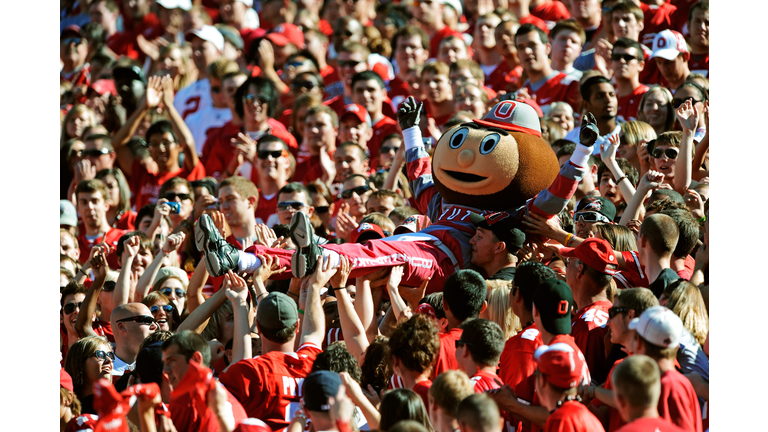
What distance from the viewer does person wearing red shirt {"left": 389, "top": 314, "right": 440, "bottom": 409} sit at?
4562 millimetres

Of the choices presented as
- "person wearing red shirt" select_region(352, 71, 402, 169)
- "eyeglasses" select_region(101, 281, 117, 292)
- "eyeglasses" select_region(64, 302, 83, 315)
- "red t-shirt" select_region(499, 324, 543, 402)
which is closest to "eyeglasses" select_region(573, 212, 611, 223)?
"red t-shirt" select_region(499, 324, 543, 402)

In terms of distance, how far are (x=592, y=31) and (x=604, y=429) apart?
24.9 feet

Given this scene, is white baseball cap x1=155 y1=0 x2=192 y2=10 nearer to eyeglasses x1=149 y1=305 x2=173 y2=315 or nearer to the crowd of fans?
the crowd of fans

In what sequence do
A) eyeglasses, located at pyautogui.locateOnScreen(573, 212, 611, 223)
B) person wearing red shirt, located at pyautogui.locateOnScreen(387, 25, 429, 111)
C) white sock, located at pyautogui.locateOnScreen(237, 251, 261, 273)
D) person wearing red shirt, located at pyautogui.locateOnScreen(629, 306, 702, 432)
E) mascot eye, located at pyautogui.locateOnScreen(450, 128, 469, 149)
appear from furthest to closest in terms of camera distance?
person wearing red shirt, located at pyautogui.locateOnScreen(387, 25, 429, 111)
mascot eye, located at pyautogui.locateOnScreen(450, 128, 469, 149)
eyeglasses, located at pyautogui.locateOnScreen(573, 212, 611, 223)
white sock, located at pyautogui.locateOnScreen(237, 251, 261, 273)
person wearing red shirt, located at pyautogui.locateOnScreen(629, 306, 702, 432)

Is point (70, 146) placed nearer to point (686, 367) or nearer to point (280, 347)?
point (280, 347)

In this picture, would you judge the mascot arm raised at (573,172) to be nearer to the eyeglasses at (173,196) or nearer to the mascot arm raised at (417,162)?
→ the mascot arm raised at (417,162)

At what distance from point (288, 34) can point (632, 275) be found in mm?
8250

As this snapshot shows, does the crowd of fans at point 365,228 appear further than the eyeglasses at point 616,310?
No

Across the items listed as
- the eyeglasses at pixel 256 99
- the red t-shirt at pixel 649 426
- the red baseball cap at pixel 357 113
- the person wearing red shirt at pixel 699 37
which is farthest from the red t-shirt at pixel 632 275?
the eyeglasses at pixel 256 99

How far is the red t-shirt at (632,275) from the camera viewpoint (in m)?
5.70

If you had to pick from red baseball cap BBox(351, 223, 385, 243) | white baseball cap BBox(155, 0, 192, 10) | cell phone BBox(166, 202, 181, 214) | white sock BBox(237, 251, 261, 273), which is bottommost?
cell phone BBox(166, 202, 181, 214)

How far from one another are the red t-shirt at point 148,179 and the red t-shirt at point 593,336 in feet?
19.1

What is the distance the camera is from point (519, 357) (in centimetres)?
481

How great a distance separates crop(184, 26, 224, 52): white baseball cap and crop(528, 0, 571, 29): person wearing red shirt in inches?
148
